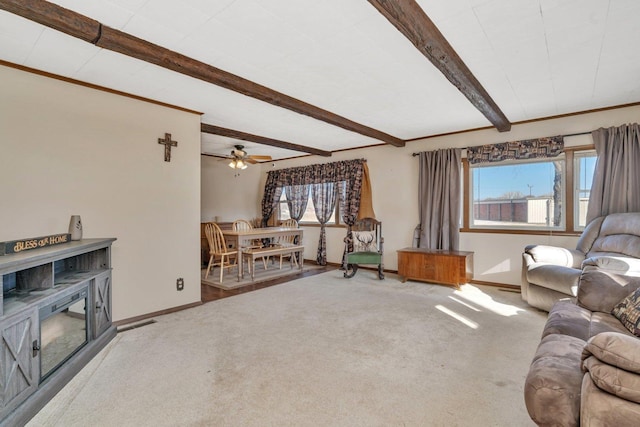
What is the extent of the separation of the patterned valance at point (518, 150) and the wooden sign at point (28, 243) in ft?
16.2

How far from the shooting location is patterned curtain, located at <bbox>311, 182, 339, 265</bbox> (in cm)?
628

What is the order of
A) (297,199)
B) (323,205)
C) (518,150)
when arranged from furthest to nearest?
(297,199)
(323,205)
(518,150)

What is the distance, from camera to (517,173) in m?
4.41

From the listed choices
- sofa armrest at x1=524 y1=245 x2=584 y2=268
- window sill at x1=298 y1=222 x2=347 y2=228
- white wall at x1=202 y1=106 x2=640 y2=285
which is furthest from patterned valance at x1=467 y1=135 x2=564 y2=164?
window sill at x1=298 y1=222 x2=347 y2=228

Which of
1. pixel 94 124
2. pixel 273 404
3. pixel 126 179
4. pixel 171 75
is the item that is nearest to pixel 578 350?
pixel 273 404

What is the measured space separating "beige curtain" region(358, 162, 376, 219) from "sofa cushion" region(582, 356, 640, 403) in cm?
461

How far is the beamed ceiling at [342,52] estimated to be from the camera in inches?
72.9

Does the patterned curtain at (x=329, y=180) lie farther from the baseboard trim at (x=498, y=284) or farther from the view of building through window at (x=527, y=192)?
the baseboard trim at (x=498, y=284)

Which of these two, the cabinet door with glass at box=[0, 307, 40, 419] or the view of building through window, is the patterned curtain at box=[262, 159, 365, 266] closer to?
the view of building through window

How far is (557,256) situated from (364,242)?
→ 8.88 feet

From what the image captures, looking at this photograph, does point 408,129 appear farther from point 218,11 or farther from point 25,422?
point 25,422

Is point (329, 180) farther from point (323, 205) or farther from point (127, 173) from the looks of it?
point (127, 173)

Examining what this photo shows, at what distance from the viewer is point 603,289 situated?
206cm

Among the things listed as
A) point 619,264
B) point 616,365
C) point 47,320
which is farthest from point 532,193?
point 47,320
